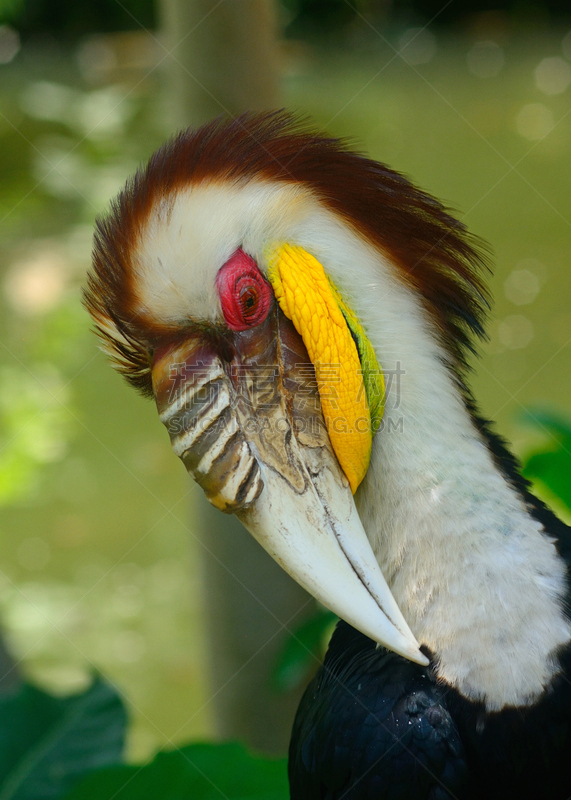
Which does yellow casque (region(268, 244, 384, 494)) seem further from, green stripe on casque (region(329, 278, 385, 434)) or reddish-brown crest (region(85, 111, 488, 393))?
reddish-brown crest (region(85, 111, 488, 393))

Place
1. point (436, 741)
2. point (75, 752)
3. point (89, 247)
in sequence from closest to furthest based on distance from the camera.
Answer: point (436, 741), point (75, 752), point (89, 247)

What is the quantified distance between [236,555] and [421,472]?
126 cm

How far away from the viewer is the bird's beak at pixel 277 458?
53.9 inches

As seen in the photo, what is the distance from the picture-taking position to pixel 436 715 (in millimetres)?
1449

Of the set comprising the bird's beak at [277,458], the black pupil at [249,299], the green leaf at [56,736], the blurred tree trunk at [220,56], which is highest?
the blurred tree trunk at [220,56]

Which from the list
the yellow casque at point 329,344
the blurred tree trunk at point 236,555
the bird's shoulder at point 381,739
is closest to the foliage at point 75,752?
the bird's shoulder at point 381,739

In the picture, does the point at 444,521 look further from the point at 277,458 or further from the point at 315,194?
the point at 315,194

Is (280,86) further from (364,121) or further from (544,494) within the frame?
(364,121)

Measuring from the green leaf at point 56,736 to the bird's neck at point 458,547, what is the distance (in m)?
1.10

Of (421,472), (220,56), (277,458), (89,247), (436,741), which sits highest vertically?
(220,56)

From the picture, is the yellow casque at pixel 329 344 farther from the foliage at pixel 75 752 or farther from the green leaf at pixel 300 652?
the green leaf at pixel 300 652

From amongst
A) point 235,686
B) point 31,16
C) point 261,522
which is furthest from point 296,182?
point 31,16

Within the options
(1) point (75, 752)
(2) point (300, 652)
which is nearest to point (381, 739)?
(2) point (300, 652)

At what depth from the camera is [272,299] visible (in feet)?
4.93
